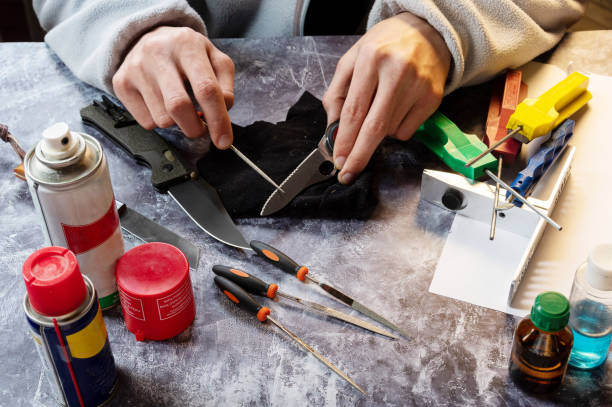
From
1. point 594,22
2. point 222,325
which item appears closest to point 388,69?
point 222,325

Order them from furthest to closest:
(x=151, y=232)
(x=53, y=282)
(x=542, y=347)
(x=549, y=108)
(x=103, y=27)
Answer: (x=103, y=27) < (x=549, y=108) < (x=151, y=232) < (x=542, y=347) < (x=53, y=282)

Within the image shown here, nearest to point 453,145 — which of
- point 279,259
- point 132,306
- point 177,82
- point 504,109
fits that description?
point 504,109

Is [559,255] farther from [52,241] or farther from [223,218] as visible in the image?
[52,241]

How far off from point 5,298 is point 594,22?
185 centimetres

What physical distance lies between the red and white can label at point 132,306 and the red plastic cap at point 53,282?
0.36 ft

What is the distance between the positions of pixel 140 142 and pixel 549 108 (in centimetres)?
69

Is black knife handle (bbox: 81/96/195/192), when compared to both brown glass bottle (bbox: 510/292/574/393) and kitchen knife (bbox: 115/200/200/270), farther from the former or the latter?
brown glass bottle (bbox: 510/292/574/393)

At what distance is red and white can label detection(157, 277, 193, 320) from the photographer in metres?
0.78

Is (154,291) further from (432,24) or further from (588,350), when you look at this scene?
(432,24)

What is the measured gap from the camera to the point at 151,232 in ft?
3.14

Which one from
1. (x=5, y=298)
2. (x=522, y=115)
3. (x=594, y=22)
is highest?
(x=522, y=115)

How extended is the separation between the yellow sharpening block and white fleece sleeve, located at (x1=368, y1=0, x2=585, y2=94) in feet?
0.35

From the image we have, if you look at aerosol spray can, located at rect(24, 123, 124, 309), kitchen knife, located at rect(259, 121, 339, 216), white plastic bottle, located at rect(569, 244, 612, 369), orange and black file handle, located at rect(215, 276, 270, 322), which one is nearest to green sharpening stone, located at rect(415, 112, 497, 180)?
kitchen knife, located at rect(259, 121, 339, 216)

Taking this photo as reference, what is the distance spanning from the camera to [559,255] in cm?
93
